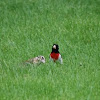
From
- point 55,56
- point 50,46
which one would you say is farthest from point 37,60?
point 50,46

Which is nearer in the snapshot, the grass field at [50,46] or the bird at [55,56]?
the grass field at [50,46]

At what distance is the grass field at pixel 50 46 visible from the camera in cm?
729

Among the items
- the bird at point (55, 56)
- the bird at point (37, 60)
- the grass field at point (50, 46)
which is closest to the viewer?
the grass field at point (50, 46)

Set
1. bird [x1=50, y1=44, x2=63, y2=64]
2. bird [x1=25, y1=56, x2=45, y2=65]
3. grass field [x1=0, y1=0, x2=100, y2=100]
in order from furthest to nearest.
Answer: bird [x1=50, y1=44, x2=63, y2=64]
bird [x1=25, y1=56, x2=45, y2=65]
grass field [x1=0, y1=0, x2=100, y2=100]

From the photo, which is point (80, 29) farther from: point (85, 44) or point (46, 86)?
point (46, 86)

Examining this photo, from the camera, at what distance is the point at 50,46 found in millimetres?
10352

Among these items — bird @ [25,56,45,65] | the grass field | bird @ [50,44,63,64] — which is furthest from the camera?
bird @ [50,44,63,64]

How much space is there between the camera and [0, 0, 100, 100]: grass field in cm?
729

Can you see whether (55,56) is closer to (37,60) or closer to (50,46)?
(37,60)

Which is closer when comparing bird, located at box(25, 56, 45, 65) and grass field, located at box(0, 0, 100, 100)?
grass field, located at box(0, 0, 100, 100)

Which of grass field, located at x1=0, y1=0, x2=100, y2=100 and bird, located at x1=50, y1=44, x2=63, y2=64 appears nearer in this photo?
grass field, located at x1=0, y1=0, x2=100, y2=100

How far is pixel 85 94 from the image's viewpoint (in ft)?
23.2

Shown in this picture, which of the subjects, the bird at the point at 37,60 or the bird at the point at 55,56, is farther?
the bird at the point at 55,56

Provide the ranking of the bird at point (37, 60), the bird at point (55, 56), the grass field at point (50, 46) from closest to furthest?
the grass field at point (50, 46) < the bird at point (37, 60) < the bird at point (55, 56)
